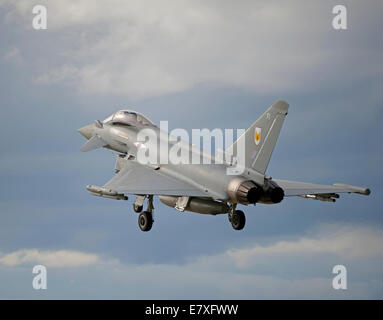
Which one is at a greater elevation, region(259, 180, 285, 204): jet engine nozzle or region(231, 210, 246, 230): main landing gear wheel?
region(259, 180, 285, 204): jet engine nozzle

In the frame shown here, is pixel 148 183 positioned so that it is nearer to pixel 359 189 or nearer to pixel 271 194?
pixel 271 194

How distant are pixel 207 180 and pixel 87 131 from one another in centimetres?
1038

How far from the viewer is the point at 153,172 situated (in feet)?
106

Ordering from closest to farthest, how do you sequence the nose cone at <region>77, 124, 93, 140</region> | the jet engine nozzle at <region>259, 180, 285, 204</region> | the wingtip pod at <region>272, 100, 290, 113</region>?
the wingtip pod at <region>272, 100, 290, 113</region> → the jet engine nozzle at <region>259, 180, 285, 204</region> → the nose cone at <region>77, 124, 93, 140</region>

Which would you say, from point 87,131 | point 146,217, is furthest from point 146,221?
point 87,131

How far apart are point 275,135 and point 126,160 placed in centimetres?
911

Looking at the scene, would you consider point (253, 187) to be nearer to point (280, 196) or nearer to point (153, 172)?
point (280, 196)

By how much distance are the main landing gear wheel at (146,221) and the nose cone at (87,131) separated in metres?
7.00

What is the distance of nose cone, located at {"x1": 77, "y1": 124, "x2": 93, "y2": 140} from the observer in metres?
37.1

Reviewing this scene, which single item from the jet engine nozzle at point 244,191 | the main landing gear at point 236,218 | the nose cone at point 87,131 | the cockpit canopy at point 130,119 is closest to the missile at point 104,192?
the main landing gear at point 236,218

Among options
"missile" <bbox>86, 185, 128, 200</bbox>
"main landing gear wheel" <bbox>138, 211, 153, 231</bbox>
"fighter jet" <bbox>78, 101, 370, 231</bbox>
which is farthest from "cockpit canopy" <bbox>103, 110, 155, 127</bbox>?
"missile" <bbox>86, 185, 128, 200</bbox>

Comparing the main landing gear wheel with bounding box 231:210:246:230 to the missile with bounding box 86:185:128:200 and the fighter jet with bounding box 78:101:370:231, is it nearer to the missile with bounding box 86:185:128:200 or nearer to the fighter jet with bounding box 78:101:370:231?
the fighter jet with bounding box 78:101:370:231

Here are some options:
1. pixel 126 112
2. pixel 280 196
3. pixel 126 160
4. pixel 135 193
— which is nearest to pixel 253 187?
pixel 280 196

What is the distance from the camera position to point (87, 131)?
122ft
